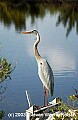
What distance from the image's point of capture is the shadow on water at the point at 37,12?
28.4m

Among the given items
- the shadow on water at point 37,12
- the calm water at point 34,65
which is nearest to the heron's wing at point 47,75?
the calm water at point 34,65

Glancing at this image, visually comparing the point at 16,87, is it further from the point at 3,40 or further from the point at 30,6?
the point at 30,6

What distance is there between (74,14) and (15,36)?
13.6 meters

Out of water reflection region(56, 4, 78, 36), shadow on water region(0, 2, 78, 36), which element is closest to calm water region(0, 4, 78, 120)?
water reflection region(56, 4, 78, 36)

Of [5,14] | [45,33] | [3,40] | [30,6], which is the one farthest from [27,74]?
[30,6]

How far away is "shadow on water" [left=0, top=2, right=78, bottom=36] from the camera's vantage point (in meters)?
28.4

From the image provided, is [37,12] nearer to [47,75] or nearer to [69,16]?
[69,16]

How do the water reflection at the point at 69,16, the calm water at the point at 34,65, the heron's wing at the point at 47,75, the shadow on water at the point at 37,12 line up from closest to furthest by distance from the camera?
the heron's wing at the point at 47,75
the calm water at the point at 34,65
the water reflection at the point at 69,16
the shadow on water at the point at 37,12

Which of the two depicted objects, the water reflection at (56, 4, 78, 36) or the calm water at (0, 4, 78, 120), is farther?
the water reflection at (56, 4, 78, 36)

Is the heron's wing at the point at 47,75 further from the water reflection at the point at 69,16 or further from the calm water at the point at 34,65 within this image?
the water reflection at the point at 69,16

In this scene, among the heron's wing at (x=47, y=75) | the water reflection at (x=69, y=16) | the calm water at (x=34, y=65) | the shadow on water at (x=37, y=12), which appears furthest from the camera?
the shadow on water at (x=37, y=12)

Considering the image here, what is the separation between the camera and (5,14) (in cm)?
3169

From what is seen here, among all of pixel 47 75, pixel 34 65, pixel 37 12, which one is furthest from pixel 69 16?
pixel 47 75

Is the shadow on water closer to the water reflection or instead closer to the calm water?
the water reflection
